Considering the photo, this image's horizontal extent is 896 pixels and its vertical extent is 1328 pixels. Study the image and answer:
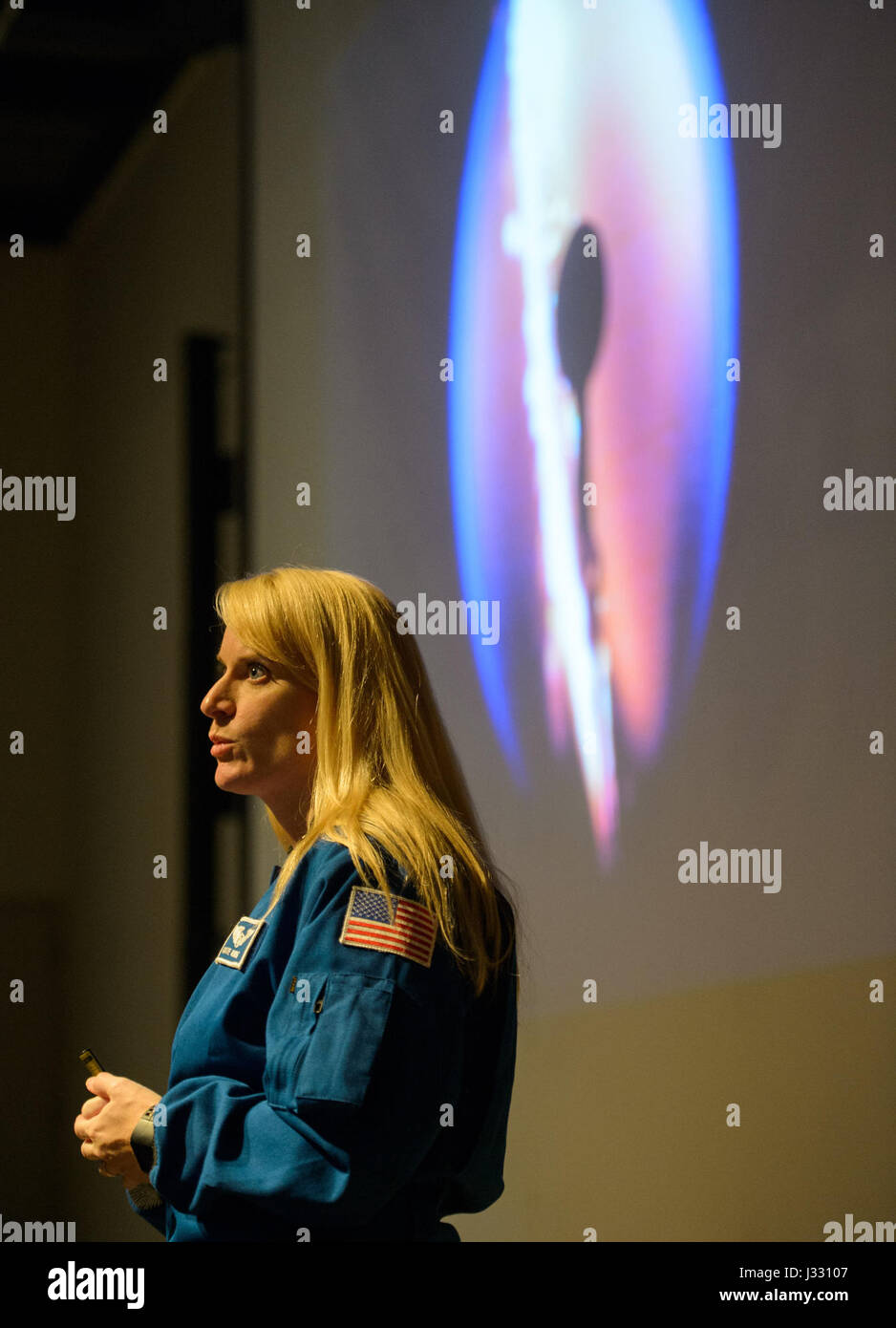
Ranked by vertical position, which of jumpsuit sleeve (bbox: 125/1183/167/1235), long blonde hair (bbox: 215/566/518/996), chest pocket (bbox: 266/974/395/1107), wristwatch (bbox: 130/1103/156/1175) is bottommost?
jumpsuit sleeve (bbox: 125/1183/167/1235)

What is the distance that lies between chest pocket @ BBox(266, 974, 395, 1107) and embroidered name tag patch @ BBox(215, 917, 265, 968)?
0.50 feet

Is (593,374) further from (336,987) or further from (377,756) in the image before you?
(336,987)

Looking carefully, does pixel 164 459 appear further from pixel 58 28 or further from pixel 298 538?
pixel 58 28

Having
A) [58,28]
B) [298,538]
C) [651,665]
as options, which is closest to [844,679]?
[651,665]

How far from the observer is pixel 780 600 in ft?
10.1

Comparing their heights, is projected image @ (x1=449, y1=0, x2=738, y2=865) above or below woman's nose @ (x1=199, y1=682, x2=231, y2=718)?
above

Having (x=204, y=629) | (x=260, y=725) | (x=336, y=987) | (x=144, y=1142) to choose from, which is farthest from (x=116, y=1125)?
(x=204, y=629)

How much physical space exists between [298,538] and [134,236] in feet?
3.10

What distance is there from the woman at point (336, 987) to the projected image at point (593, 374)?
3.72ft

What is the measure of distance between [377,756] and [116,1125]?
22.1 inches

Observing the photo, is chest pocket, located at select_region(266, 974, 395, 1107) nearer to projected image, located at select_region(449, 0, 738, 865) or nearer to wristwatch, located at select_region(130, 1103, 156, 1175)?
wristwatch, located at select_region(130, 1103, 156, 1175)

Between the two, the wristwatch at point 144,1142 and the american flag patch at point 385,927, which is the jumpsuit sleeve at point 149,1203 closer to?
the wristwatch at point 144,1142

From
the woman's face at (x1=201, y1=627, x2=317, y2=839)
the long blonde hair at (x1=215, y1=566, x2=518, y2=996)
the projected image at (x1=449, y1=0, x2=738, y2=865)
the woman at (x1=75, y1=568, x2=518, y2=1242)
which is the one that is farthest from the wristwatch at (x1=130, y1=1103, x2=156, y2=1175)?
the projected image at (x1=449, y1=0, x2=738, y2=865)

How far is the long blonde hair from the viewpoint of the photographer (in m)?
1.71
